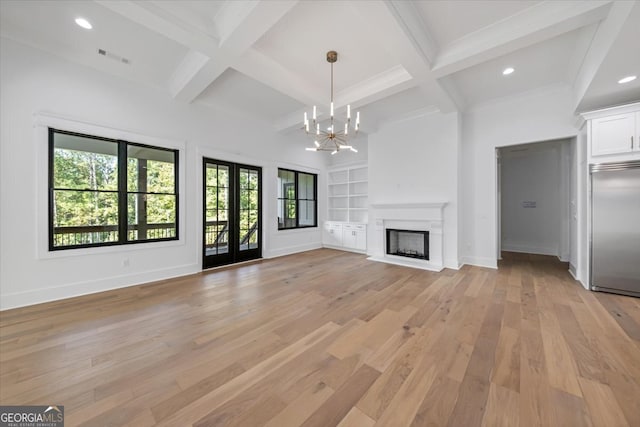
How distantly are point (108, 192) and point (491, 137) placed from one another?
22.7 ft

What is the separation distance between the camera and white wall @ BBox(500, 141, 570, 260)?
19.0ft

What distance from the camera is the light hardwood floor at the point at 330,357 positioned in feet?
4.63

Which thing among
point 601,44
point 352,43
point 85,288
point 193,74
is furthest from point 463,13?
point 85,288

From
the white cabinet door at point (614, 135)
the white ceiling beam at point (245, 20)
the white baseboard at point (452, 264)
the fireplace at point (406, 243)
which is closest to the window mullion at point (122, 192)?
the white ceiling beam at point (245, 20)

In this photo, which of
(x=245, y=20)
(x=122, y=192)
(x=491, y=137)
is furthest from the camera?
(x=491, y=137)

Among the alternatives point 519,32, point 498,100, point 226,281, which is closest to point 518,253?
point 498,100

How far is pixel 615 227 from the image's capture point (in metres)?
3.22

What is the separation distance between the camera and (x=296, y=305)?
2938 mm

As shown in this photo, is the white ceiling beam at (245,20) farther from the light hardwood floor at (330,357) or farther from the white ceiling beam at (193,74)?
the light hardwood floor at (330,357)

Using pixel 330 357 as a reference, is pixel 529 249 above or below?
above

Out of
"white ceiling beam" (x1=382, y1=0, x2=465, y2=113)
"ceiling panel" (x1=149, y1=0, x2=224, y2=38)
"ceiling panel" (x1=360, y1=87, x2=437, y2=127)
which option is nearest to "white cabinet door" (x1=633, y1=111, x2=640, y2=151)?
"white ceiling beam" (x1=382, y1=0, x2=465, y2=113)

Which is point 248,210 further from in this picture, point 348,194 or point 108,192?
point 348,194

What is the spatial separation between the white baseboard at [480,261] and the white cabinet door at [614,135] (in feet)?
7.54

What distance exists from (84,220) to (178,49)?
110 inches
